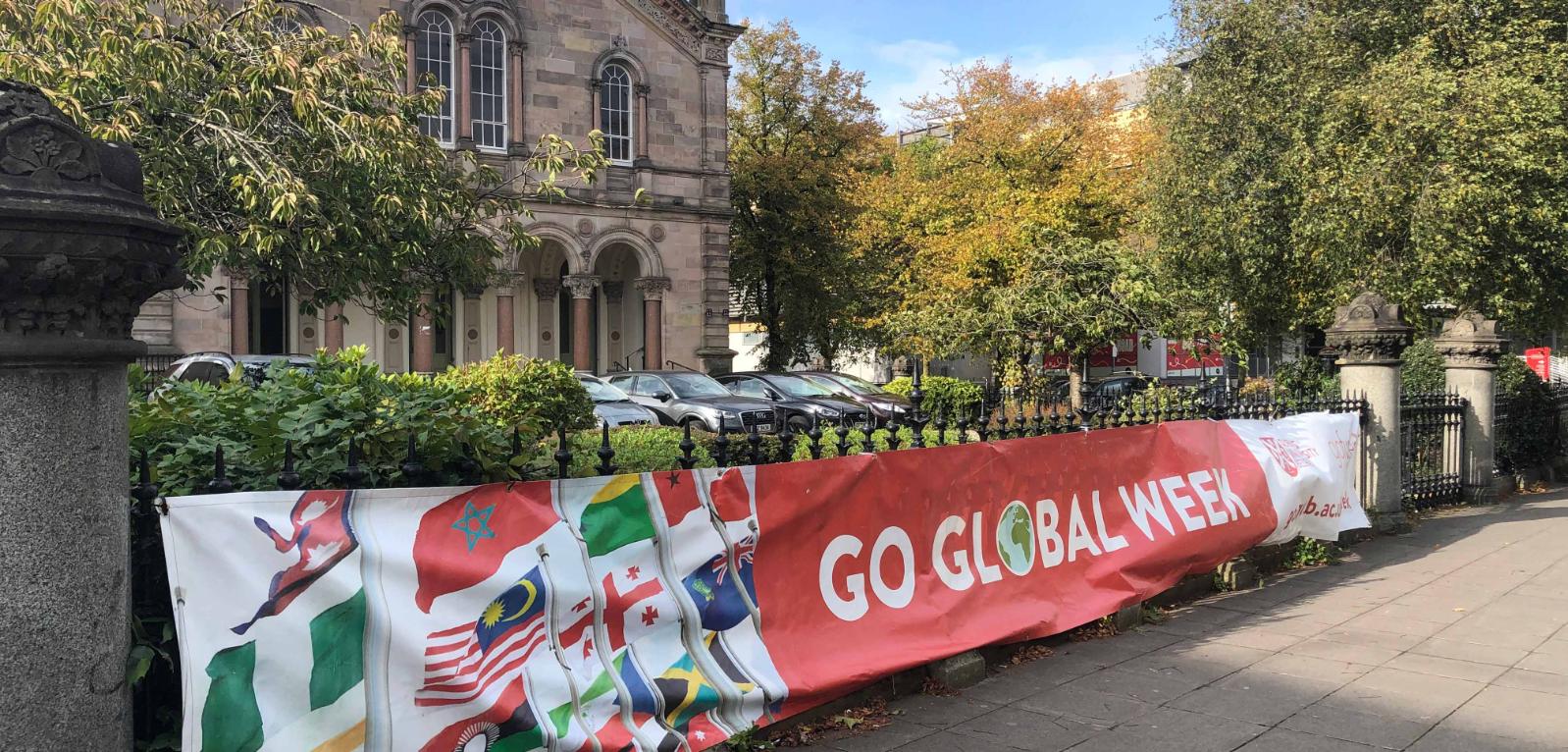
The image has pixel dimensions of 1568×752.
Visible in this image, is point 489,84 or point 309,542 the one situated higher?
point 489,84

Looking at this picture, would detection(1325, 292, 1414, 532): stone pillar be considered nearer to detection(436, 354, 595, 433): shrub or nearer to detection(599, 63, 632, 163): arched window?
detection(436, 354, 595, 433): shrub

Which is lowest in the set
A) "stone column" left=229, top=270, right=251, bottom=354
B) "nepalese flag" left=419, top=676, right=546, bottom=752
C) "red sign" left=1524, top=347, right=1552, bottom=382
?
"nepalese flag" left=419, top=676, right=546, bottom=752

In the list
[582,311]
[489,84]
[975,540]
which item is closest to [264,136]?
[975,540]

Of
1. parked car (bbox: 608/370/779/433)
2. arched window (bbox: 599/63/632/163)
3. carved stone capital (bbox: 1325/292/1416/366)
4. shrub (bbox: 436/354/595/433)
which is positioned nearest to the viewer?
carved stone capital (bbox: 1325/292/1416/366)

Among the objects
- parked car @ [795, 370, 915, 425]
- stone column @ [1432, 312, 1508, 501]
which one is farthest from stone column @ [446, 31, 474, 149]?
stone column @ [1432, 312, 1508, 501]

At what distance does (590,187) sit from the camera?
2930cm

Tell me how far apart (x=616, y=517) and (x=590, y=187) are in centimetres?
2560

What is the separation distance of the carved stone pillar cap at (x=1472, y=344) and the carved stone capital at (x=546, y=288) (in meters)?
24.1

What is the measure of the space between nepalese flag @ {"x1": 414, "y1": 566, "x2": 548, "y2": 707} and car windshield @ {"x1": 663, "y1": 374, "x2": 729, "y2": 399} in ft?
53.0

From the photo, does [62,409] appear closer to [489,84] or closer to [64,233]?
[64,233]

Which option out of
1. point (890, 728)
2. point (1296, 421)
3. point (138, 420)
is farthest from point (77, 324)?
point (1296, 421)

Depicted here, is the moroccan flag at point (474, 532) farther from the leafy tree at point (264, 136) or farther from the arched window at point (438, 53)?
the arched window at point (438, 53)

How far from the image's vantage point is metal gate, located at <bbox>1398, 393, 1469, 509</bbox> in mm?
12648

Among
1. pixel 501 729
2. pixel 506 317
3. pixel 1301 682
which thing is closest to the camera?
pixel 501 729
